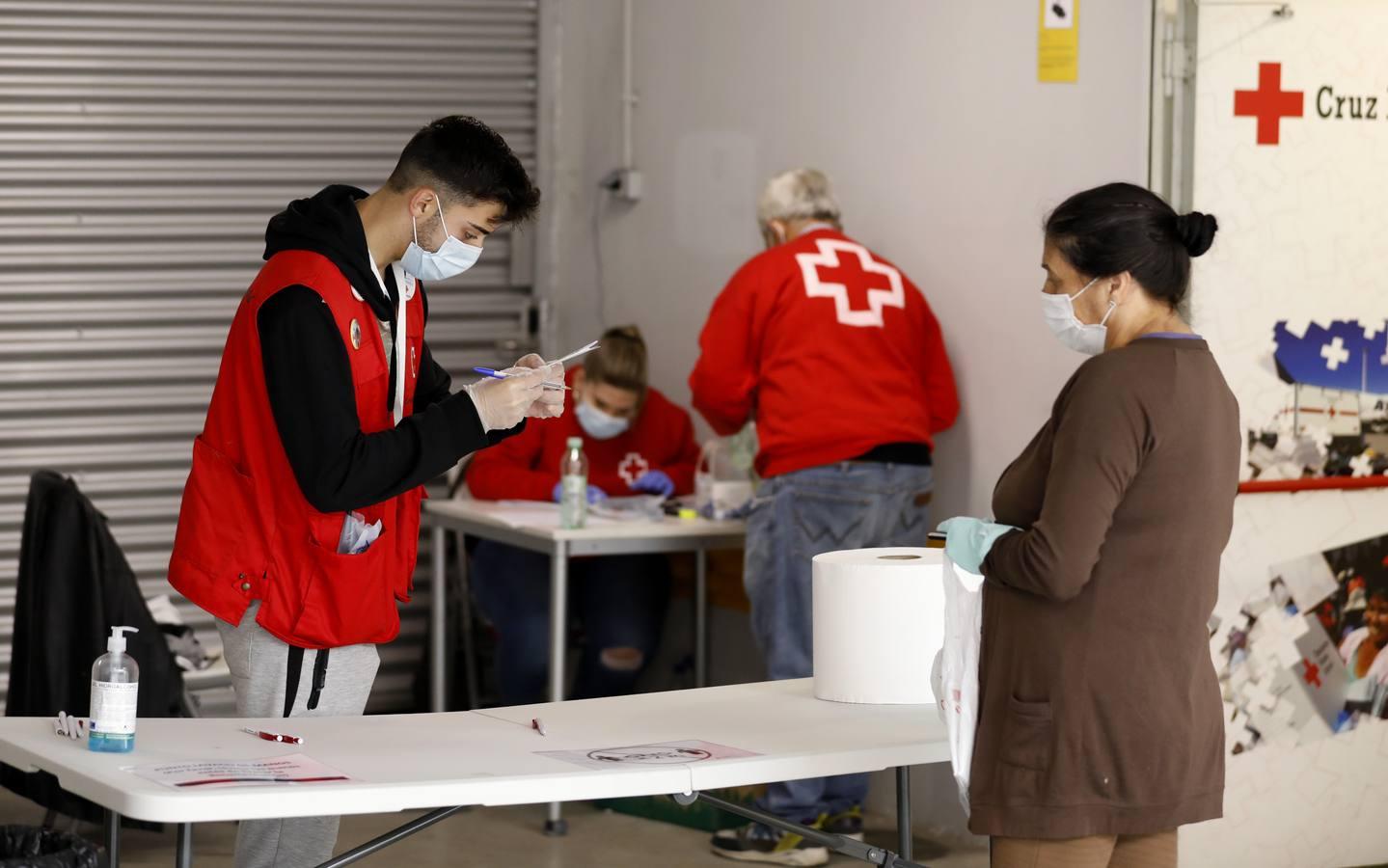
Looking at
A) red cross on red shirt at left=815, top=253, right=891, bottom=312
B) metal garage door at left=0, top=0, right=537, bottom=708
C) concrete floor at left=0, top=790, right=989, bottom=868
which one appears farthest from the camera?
metal garage door at left=0, top=0, right=537, bottom=708

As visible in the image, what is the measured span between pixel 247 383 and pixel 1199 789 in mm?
1401

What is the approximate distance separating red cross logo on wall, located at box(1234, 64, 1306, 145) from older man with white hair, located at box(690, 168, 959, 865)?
939mm

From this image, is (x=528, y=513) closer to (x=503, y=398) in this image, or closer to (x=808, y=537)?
(x=808, y=537)

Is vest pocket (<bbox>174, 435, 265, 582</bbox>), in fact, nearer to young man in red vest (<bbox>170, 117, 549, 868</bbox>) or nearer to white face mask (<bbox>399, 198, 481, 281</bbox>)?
young man in red vest (<bbox>170, 117, 549, 868</bbox>)

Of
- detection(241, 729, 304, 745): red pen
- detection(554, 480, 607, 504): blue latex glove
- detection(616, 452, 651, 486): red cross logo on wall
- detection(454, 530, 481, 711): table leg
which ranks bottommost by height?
detection(454, 530, 481, 711): table leg

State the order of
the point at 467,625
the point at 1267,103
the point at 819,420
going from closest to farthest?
the point at 1267,103 < the point at 819,420 < the point at 467,625

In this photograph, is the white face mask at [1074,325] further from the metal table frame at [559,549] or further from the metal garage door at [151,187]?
the metal garage door at [151,187]

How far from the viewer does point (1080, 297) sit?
7.30 feet

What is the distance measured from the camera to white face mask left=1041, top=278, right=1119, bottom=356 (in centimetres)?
222

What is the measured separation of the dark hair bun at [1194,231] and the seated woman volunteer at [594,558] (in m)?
2.76

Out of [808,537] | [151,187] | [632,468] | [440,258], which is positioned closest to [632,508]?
[632,468]

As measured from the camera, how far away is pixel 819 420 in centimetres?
416

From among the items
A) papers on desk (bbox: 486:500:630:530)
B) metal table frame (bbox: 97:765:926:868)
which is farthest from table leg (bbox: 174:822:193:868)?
papers on desk (bbox: 486:500:630:530)

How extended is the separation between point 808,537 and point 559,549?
2.06 ft
